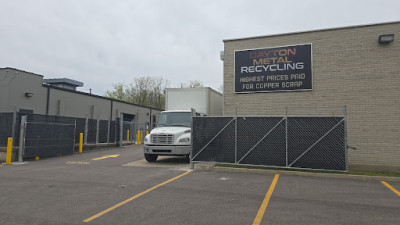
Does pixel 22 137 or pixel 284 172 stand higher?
pixel 22 137

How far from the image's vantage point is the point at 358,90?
1042cm

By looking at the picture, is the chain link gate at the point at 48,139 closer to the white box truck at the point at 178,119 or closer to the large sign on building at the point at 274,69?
the white box truck at the point at 178,119

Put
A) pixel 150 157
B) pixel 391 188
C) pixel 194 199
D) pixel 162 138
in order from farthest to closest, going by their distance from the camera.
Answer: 1. pixel 150 157
2. pixel 162 138
3. pixel 391 188
4. pixel 194 199

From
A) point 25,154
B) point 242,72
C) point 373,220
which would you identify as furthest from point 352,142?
point 25,154

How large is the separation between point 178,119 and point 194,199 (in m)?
6.53

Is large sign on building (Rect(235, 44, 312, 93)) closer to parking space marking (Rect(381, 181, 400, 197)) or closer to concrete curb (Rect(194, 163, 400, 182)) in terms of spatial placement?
concrete curb (Rect(194, 163, 400, 182))

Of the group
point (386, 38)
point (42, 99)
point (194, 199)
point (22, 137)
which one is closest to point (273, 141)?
point (194, 199)

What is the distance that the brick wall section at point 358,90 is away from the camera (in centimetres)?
1003

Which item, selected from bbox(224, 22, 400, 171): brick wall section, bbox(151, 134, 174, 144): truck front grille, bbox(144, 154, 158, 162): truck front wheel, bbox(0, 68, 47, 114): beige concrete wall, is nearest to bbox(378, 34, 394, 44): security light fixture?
bbox(224, 22, 400, 171): brick wall section

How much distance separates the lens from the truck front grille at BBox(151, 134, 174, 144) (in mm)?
11062

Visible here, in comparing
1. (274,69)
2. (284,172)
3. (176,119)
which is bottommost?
(284,172)

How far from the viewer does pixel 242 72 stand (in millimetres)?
12039

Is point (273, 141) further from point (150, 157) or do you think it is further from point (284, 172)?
point (150, 157)

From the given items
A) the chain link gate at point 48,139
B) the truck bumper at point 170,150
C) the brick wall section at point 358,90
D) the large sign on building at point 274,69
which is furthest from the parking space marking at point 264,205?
the chain link gate at point 48,139
